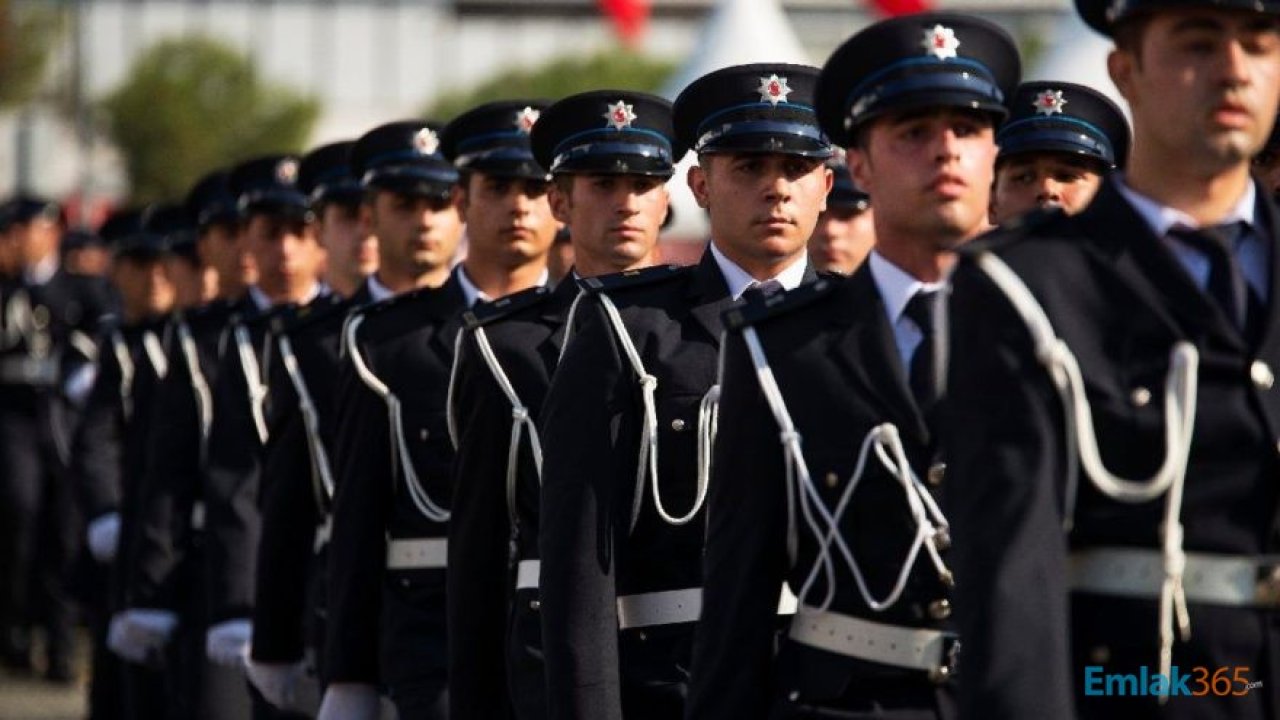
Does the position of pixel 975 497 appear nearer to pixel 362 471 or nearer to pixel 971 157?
pixel 971 157

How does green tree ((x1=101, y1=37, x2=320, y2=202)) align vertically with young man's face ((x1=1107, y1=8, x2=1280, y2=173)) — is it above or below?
above

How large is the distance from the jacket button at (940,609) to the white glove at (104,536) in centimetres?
774

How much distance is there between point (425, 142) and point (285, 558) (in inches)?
51.1

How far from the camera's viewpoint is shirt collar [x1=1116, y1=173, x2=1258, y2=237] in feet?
13.7

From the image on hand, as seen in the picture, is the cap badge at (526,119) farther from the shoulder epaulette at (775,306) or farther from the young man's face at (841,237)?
the shoulder epaulette at (775,306)

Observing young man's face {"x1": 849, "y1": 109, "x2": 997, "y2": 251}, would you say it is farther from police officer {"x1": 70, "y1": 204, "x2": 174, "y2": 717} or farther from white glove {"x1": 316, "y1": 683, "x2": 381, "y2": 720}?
police officer {"x1": 70, "y1": 204, "x2": 174, "y2": 717}

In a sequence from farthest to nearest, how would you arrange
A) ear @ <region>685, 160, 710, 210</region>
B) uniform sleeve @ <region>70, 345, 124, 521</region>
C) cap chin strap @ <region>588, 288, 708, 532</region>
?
1. uniform sleeve @ <region>70, 345, 124, 521</region>
2. ear @ <region>685, 160, 710, 210</region>
3. cap chin strap @ <region>588, 288, 708, 532</region>

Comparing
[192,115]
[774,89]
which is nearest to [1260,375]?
[774,89]

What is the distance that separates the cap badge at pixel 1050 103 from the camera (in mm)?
6887

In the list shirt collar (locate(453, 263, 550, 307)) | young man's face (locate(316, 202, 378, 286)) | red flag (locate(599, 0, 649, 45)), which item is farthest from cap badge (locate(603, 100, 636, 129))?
red flag (locate(599, 0, 649, 45))

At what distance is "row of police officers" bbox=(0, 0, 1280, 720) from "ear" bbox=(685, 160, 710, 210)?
16 millimetres

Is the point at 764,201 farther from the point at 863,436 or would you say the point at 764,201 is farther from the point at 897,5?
the point at 897,5

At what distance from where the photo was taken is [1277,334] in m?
4.15

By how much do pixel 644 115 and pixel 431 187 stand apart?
147 cm
